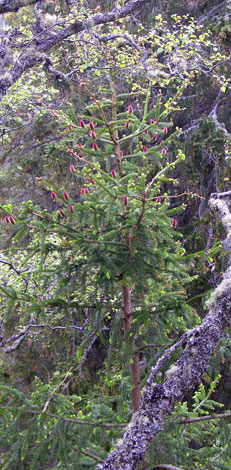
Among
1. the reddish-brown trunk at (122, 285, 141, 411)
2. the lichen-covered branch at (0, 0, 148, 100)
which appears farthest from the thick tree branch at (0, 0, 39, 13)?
the reddish-brown trunk at (122, 285, 141, 411)

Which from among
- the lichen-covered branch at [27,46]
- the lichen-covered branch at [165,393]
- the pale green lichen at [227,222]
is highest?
the lichen-covered branch at [27,46]

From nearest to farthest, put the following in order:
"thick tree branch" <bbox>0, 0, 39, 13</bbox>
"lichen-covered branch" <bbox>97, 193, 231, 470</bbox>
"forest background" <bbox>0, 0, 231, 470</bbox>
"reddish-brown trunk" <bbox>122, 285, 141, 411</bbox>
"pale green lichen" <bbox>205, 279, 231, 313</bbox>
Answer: "lichen-covered branch" <bbox>97, 193, 231, 470</bbox> → "pale green lichen" <bbox>205, 279, 231, 313</bbox> → "forest background" <bbox>0, 0, 231, 470</bbox> → "reddish-brown trunk" <bbox>122, 285, 141, 411</bbox> → "thick tree branch" <bbox>0, 0, 39, 13</bbox>

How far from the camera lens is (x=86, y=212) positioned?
2977mm

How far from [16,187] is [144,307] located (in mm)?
6457

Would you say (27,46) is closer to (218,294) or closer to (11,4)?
(11,4)

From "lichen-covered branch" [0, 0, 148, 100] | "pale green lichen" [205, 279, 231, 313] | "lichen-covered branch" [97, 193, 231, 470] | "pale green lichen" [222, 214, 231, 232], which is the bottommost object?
"lichen-covered branch" [97, 193, 231, 470]

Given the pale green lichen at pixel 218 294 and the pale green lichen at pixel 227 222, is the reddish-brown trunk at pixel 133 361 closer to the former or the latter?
the pale green lichen at pixel 227 222

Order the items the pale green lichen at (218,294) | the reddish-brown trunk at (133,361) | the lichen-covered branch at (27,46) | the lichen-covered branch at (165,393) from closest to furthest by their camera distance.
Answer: the lichen-covered branch at (165,393) → the pale green lichen at (218,294) → the reddish-brown trunk at (133,361) → the lichen-covered branch at (27,46)

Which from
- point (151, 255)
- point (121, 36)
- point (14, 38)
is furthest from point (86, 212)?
point (121, 36)

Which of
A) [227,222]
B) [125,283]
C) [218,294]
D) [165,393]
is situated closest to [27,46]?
[125,283]

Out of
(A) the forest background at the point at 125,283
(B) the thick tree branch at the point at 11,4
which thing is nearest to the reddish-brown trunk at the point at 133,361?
(A) the forest background at the point at 125,283

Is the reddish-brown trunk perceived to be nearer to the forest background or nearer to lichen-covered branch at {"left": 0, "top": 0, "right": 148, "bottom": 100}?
the forest background

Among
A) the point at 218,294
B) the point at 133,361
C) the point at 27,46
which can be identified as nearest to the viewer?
the point at 218,294

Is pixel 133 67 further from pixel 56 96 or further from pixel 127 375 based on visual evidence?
pixel 127 375
